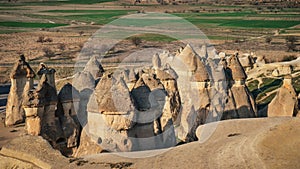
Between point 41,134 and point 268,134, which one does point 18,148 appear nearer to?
point 41,134

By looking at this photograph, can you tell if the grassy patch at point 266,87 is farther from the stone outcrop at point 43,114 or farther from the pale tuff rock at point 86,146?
the pale tuff rock at point 86,146

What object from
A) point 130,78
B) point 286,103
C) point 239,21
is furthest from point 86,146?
point 239,21

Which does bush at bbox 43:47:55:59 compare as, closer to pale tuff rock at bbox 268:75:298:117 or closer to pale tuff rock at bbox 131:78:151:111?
pale tuff rock at bbox 268:75:298:117

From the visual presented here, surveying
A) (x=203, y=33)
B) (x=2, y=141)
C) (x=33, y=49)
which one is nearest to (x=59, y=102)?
(x=2, y=141)

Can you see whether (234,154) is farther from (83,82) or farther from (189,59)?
(189,59)

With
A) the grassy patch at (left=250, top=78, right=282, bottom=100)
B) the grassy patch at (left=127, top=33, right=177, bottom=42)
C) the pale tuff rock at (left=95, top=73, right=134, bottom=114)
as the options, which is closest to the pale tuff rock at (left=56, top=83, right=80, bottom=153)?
the pale tuff rock at (left=95, top=73, right=134, bottom=114)

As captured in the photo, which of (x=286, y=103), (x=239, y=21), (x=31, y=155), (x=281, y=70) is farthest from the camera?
(x=239, y=21)
